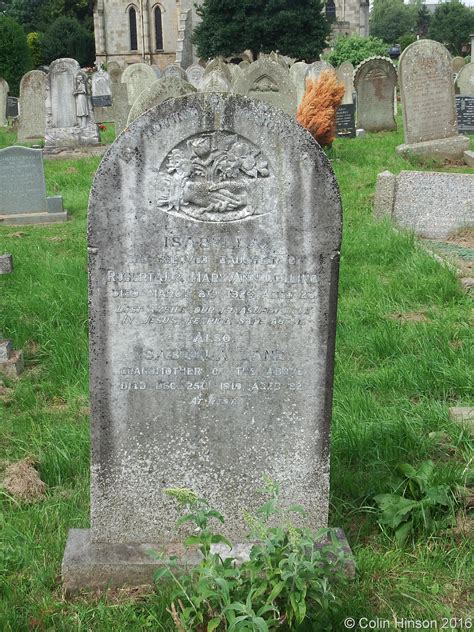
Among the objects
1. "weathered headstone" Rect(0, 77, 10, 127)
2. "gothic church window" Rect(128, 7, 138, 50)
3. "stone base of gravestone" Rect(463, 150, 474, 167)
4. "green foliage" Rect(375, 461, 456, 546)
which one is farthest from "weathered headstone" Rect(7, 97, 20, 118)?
"gothic church window" Rect(128, 7, 138, 50)

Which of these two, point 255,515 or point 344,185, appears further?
point 344,185

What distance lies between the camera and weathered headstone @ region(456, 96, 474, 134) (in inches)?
639

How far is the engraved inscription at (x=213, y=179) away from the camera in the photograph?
283 cm

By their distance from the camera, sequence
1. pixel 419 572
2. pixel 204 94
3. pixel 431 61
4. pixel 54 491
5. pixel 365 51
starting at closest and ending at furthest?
pixel 204 94
pixel 419 572
pixel 54 491
pixel 431 61
pixel 365 51

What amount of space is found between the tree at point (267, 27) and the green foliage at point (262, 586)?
35.1m

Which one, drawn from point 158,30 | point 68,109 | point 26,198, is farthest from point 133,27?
point 26,198

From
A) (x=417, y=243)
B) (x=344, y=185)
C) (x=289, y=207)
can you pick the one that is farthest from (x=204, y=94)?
(x=344, y=185)

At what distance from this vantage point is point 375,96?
59.3 ft

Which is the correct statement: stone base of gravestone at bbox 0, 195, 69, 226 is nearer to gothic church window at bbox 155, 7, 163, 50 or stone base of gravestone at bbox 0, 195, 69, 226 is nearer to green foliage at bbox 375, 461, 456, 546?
green foliage at bbox 375, 461, 456, 546

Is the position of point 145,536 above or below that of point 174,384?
below

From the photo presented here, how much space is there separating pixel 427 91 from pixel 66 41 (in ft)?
138

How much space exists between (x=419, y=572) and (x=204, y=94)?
1966 mm

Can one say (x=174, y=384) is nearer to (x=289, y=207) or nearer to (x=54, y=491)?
(x=289, y=207)

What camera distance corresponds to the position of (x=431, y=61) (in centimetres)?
1266
